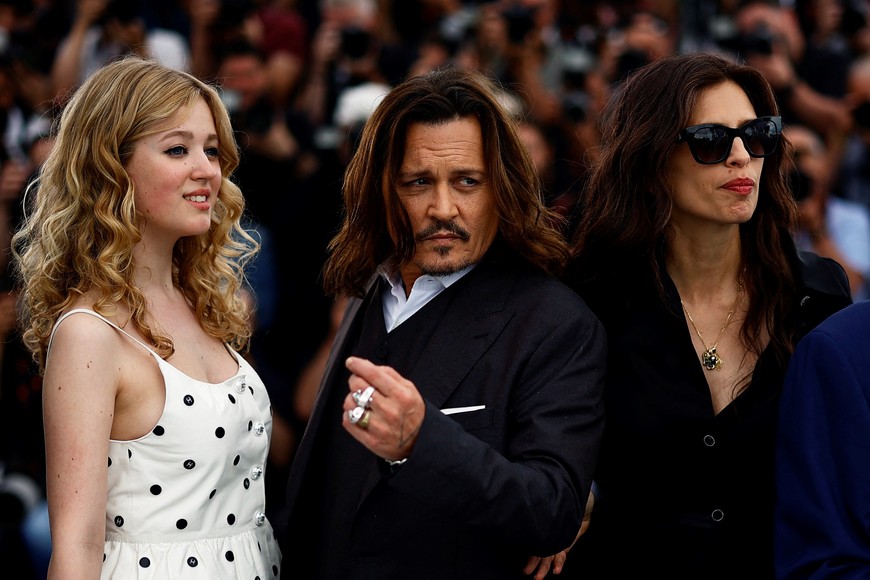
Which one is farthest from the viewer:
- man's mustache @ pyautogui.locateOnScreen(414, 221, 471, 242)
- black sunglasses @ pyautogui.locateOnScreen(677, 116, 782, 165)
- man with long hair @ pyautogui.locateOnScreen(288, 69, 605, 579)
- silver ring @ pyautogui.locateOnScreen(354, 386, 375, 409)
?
black sunglasses @ pyautogui.locateOnScreen(677, 116, 782, 165)

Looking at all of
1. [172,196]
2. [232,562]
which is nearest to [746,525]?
[232,562]

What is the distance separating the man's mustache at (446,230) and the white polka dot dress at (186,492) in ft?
2.16

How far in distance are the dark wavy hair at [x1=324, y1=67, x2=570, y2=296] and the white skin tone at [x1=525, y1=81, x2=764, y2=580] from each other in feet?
1.25

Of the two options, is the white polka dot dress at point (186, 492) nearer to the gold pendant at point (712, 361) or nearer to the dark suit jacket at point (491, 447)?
the dark suit jacket at point (491, 447)

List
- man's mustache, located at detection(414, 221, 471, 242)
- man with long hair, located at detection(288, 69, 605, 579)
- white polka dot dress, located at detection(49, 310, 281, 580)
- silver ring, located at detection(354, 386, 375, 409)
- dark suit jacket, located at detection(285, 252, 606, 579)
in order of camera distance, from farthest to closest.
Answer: man's mustache, located at detection(414, 221, 471, 242) → white polka dot dress, located at detection(49, 310, 281, 580) → man with long hair, located at detection(288, 69, 605, 579) → dark suit jacket, located at detection(285, 252, 606, 579) → silver ring, located at detection(354, 386, 375, 409)

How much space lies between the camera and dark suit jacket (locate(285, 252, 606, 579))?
8.57 ft

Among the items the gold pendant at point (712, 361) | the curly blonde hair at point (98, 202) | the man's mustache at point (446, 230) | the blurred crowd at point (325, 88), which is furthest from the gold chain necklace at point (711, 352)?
the blurred crowd at point (325, 88)

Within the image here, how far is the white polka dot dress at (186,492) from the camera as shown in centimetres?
289

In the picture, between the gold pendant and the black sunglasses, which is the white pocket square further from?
the black sunglasses

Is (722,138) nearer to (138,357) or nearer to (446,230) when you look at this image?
(446,230)

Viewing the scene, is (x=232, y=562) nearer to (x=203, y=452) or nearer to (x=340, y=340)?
(x=203, y=452)

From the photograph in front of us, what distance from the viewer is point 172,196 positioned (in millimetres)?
3078

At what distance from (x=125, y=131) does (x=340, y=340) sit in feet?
2.76

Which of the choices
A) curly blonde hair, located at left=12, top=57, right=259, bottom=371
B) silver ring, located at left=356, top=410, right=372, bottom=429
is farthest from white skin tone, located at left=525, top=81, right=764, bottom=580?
curly blonde hair, located at left=12, top=57, right=259, bottom=371
